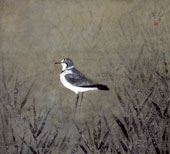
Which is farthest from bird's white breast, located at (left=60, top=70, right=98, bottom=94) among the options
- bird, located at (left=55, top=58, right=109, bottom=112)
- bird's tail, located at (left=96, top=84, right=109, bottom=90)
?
bird's tail, located at (left=96, top=84, right=109, bottom=90)

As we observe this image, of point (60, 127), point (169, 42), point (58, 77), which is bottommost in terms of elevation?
point (60, 127)

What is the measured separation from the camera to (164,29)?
3045 mm

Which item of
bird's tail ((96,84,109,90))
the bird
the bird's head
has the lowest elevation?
bird's tail ((96,84,109,90))

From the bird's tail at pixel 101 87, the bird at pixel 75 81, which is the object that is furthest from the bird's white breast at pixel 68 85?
the bird's tail at pixel 101 87

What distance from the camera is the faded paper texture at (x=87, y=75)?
9.43 feet

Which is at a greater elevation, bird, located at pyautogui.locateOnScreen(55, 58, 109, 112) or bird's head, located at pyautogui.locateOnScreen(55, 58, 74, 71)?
bird's head, located at pyautogui.locateOnScreen(55, 58, 74, 71)

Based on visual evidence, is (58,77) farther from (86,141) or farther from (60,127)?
(86,141)

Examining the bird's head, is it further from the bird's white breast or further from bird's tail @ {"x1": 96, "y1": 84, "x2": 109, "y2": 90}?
bird's tail @ {"x1": 96, "y1": 84, "x2": 109, "y2": 90}

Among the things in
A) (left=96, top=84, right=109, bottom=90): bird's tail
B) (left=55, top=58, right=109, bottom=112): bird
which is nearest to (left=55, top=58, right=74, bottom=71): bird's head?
(left=55, top=58, right=109, bottom=112): bird

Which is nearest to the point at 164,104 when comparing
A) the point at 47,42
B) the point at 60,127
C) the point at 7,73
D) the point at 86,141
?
the point at 86,141

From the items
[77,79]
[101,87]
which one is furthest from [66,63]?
[101,87]

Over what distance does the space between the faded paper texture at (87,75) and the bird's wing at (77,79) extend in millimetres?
71

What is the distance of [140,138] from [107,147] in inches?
15.2

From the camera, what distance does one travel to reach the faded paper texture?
2873 millimetres
